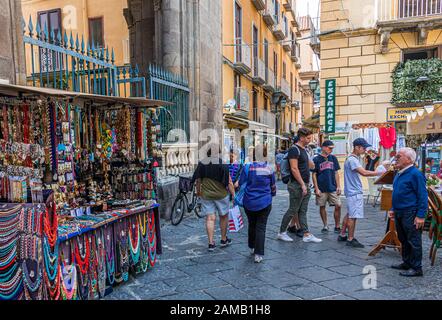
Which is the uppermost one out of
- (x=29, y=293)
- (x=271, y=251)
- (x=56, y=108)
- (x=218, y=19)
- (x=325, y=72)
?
(x=218, y=19)

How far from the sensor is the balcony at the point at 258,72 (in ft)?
64.0

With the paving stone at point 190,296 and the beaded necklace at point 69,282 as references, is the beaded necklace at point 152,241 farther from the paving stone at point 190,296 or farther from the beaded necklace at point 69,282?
the beaded necklace at point 69,282

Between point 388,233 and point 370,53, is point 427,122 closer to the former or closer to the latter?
point 388,233

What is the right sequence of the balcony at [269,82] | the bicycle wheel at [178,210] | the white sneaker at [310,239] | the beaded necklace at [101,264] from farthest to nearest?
the balcony at [269,82] < the bicycle wheel at [178,210] < the white sneaker at [310,239] < the beaded necklace at [101,264]

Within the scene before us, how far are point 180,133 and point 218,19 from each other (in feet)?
13.3

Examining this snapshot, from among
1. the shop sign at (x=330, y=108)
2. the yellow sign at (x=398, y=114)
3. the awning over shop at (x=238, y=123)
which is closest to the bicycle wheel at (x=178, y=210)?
the shop sign at (x=330, y=108)

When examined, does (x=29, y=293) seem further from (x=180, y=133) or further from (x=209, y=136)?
(x=209, y=136)

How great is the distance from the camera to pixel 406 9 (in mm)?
11609

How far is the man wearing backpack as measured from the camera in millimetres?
5383

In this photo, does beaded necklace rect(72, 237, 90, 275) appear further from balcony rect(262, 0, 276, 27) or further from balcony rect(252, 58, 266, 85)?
balcony rect(262, 0, 276, 27)

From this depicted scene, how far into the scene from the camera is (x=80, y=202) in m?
4.36

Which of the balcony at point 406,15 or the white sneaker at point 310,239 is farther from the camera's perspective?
the balcony at point 406,15

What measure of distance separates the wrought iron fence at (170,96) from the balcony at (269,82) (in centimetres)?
1386
